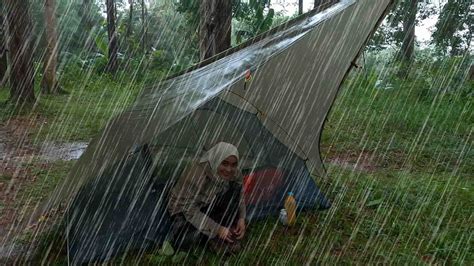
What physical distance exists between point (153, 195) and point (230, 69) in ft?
3.92

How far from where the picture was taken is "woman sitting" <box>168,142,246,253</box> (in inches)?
144

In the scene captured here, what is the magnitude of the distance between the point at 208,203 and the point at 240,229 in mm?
322

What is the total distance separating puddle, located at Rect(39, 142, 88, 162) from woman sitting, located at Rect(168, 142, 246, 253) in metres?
3.48

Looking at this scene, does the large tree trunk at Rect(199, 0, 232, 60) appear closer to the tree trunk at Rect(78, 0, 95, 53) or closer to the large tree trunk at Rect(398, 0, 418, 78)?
the large tree trunk at Rect(398, 0, 418, 78)

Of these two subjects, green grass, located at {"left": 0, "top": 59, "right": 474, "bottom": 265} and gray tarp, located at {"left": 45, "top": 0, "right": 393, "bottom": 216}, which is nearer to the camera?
gray tarp, located at {"left": 45, "top": 0, "right": 393, "bottom": 216}

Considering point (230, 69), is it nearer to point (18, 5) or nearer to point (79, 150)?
point (79, 150)

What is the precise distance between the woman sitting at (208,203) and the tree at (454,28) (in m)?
12.1

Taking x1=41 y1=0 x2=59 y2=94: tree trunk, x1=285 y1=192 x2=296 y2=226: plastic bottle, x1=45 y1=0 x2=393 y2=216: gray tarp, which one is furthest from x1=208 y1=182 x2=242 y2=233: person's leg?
x1=41 y1=0 x2=59 y2=94: tree trunk

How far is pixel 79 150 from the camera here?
24.8 feet

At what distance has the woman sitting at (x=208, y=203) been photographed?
367cm

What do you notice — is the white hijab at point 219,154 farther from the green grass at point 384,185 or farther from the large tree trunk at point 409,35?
the large tree trunk at point 409,35

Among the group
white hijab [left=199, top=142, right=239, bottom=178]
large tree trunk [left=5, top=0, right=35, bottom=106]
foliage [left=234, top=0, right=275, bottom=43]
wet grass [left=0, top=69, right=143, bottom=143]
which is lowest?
wet grass [left=0, top=69, right=143, bottom=143]

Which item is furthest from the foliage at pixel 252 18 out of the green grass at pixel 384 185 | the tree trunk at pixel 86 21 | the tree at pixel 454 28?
the tree trunk at pixel 86 21

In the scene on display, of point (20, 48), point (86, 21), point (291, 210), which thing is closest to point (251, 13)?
point (20, 48)
